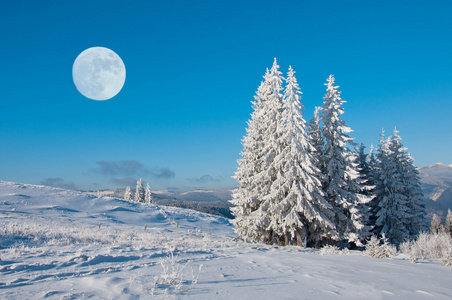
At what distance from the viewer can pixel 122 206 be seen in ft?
137

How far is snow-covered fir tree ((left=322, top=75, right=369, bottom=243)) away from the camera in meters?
21.8

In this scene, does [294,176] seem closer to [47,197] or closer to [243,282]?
[243,282]

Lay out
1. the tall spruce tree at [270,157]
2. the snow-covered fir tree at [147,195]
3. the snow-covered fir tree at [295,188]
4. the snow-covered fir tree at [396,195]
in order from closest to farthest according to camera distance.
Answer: the snow-covered fir tree at [295,188]
the tall spruce tree at [270,157]
the snow-covered fir tree at [396,195]
the snow-covered fir tree at [147,195]

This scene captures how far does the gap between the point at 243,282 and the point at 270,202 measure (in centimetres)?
1527

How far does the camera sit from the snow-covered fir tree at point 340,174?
21.8 meters

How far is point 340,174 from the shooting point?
22.5 m

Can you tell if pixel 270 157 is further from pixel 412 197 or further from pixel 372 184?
pixel 412 197

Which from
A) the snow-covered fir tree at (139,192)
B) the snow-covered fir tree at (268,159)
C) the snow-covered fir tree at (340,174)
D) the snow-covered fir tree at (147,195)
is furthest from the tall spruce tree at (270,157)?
the snow-covered fir tree at (147,195)

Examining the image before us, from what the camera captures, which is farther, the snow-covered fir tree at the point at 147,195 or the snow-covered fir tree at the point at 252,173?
the snow-covered fir tree at the point at 147,195

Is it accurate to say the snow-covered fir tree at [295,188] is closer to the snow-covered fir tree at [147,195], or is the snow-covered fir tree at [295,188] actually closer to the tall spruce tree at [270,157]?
the tall spruce tree at [270,157]

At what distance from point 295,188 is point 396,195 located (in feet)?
48.9

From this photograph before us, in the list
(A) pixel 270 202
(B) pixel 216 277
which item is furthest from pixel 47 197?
(B) pixel 216 277

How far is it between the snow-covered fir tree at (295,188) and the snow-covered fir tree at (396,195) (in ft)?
32.5

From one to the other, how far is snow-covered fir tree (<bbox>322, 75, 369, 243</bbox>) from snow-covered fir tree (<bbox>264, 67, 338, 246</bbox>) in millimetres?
1593
